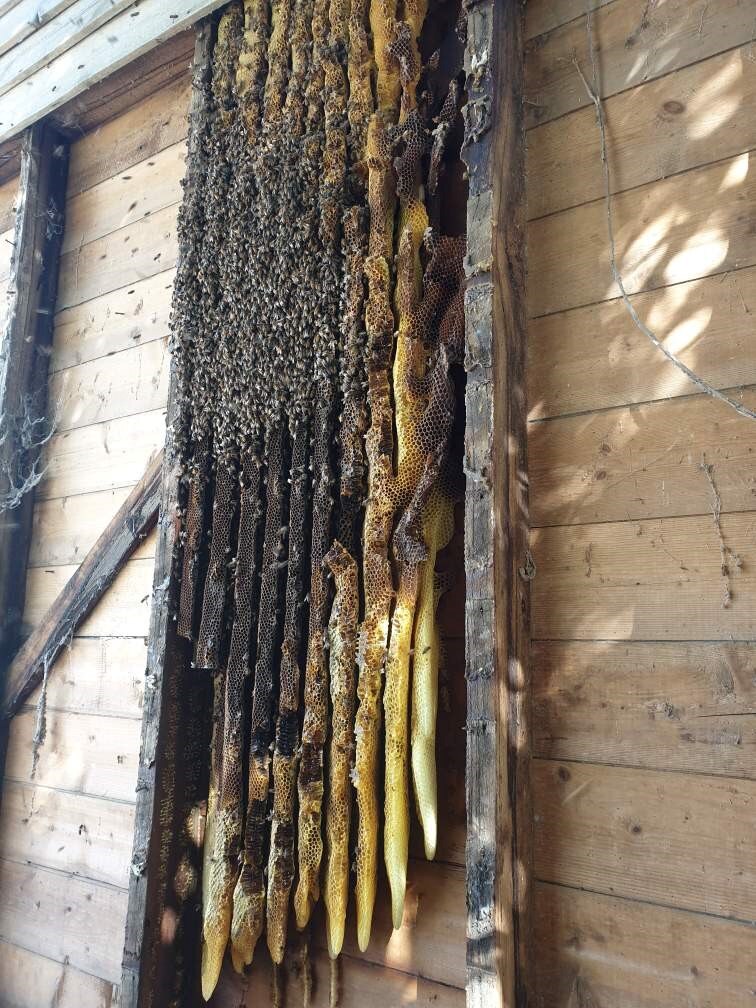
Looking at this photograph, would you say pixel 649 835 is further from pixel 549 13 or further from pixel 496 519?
pixel 549 13

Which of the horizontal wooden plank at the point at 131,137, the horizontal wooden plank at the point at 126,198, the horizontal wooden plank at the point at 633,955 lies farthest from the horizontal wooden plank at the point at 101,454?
the horizontal wooden plank at the point at 633,955

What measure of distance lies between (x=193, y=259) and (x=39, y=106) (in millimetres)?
1029

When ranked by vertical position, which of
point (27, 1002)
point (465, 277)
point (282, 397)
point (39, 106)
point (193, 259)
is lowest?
point (27, 1002)

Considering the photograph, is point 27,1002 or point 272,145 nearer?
point 272,145

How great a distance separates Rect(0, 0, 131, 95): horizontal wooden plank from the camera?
2.09m

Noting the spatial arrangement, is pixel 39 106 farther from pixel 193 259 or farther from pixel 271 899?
pixel 271 899

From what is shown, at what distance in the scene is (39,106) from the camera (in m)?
2.23

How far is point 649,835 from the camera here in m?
1.08

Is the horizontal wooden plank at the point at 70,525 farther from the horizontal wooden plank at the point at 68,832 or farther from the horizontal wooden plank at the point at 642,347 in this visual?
the horizontal wooden plank at the point at 642,347

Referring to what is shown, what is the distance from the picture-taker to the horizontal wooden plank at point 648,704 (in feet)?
3.47

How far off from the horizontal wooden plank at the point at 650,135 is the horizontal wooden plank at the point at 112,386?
3.42 ft

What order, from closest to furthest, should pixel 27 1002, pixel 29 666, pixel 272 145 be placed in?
pixel 272 145
pixel 27 1002
pixel 29 666

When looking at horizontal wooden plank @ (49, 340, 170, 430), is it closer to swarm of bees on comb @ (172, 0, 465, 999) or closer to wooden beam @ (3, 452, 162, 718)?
wooden beam @ (3, 452, 162, 718)

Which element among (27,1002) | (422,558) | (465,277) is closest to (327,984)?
(422,558)
